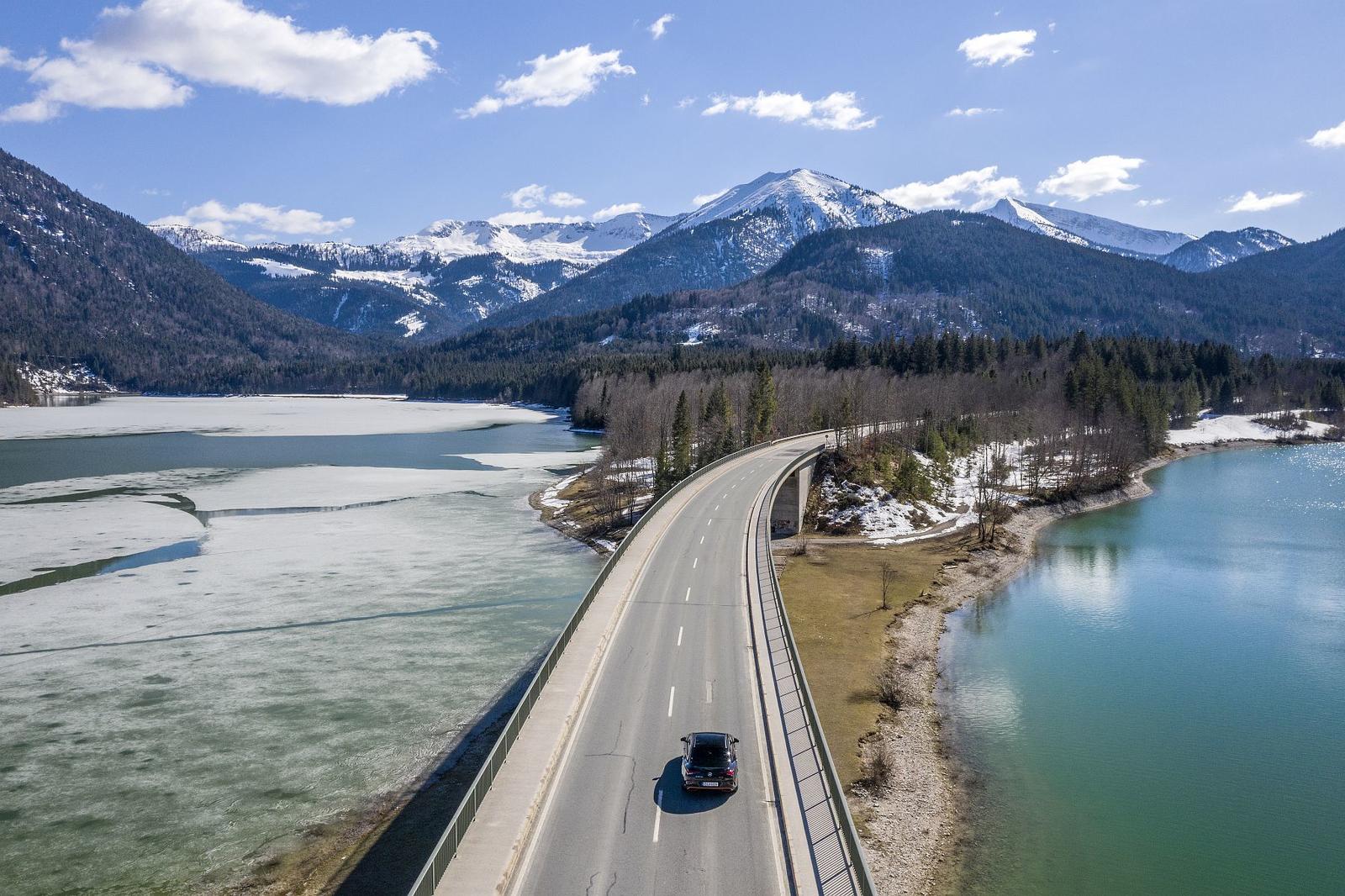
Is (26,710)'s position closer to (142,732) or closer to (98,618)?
(142,732)

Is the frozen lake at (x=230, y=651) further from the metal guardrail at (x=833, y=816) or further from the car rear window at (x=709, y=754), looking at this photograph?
the metal guardrail at (x=833, y=816)

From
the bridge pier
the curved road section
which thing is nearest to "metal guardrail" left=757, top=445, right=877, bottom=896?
the curved road section

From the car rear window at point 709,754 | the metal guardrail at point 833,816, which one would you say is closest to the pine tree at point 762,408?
the metal guardrail at point 833,816

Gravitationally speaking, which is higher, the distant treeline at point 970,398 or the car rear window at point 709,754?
the distant treeline at point 970,398

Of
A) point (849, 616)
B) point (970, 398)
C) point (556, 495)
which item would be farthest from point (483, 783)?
point (970, 398)

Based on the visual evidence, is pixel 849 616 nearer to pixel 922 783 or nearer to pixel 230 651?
pixel 922 783

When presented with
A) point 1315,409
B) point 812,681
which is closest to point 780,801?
point 812,681
